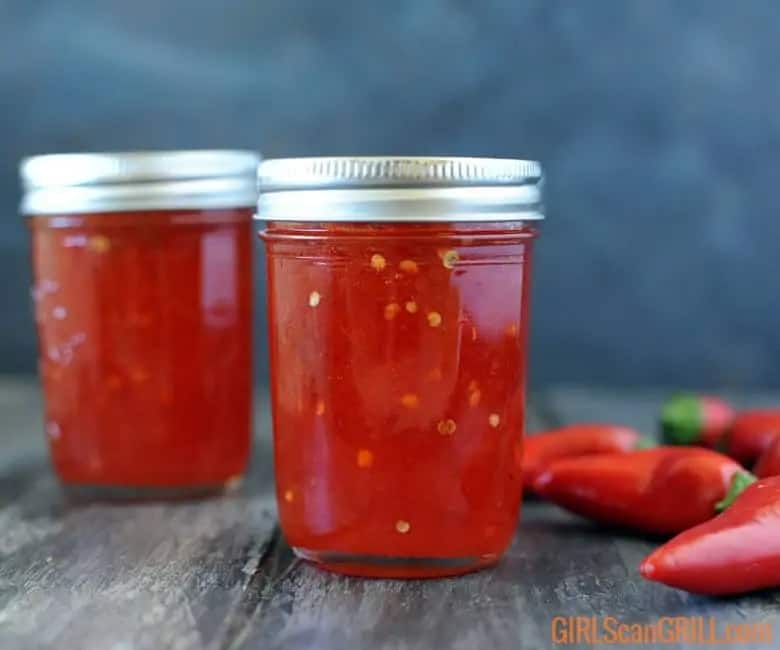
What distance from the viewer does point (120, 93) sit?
1735 mm

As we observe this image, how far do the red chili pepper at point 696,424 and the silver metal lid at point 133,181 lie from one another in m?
0.57

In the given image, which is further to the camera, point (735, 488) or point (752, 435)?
point (752, 435)

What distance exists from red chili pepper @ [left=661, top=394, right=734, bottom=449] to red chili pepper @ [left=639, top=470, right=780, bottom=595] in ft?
1.30

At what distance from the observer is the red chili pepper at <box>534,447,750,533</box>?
0.99 meters

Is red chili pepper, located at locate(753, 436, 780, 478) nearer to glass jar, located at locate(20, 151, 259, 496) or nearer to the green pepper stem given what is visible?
the green pepper stem

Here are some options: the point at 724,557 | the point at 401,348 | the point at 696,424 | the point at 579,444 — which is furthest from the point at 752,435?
the point at 401,348

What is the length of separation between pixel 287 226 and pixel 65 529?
15.5 inches

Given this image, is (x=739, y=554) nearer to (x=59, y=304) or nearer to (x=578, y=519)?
(x=578, y=519)

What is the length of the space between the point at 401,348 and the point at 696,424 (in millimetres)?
521

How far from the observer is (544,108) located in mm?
1705

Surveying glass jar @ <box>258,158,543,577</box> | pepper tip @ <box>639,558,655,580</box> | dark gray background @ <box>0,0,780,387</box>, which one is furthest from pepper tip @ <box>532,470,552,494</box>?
dark gray background @ <box>0,0,780,387</box>

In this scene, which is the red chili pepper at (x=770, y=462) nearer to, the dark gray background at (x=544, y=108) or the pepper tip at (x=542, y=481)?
the pepper tip at (x=542, y=481)

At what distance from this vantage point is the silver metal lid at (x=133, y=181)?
1103 mm

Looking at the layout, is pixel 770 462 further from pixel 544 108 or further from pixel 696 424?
pixel 544 108
